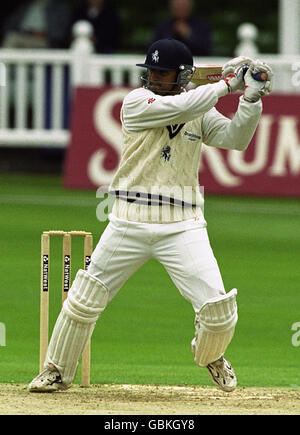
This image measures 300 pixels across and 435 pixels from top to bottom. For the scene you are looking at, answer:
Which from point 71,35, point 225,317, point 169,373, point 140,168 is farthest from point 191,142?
point 71,35

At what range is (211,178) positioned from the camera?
1491cm

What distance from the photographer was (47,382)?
6.96m

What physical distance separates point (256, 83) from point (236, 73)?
0.16 m

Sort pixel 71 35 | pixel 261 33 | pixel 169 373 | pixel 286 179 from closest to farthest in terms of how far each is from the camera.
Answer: pixel 169 373
pixel 286 179
pixel 71 35
pixel 261 33

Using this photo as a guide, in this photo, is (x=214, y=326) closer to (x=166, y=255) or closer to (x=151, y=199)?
(x=166, y=255)

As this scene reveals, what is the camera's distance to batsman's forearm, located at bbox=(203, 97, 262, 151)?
673cm

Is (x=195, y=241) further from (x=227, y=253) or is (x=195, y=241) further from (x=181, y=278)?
(x=227, y=253)

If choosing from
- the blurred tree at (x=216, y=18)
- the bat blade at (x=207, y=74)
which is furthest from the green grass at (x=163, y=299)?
the blurred tree at (x=216, y=18)

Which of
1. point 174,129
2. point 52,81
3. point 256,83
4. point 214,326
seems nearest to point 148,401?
point 214,326

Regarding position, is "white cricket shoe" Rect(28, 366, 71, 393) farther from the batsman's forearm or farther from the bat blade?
the bat blade

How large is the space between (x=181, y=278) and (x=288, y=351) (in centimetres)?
210

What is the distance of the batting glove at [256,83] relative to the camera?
261 inches
